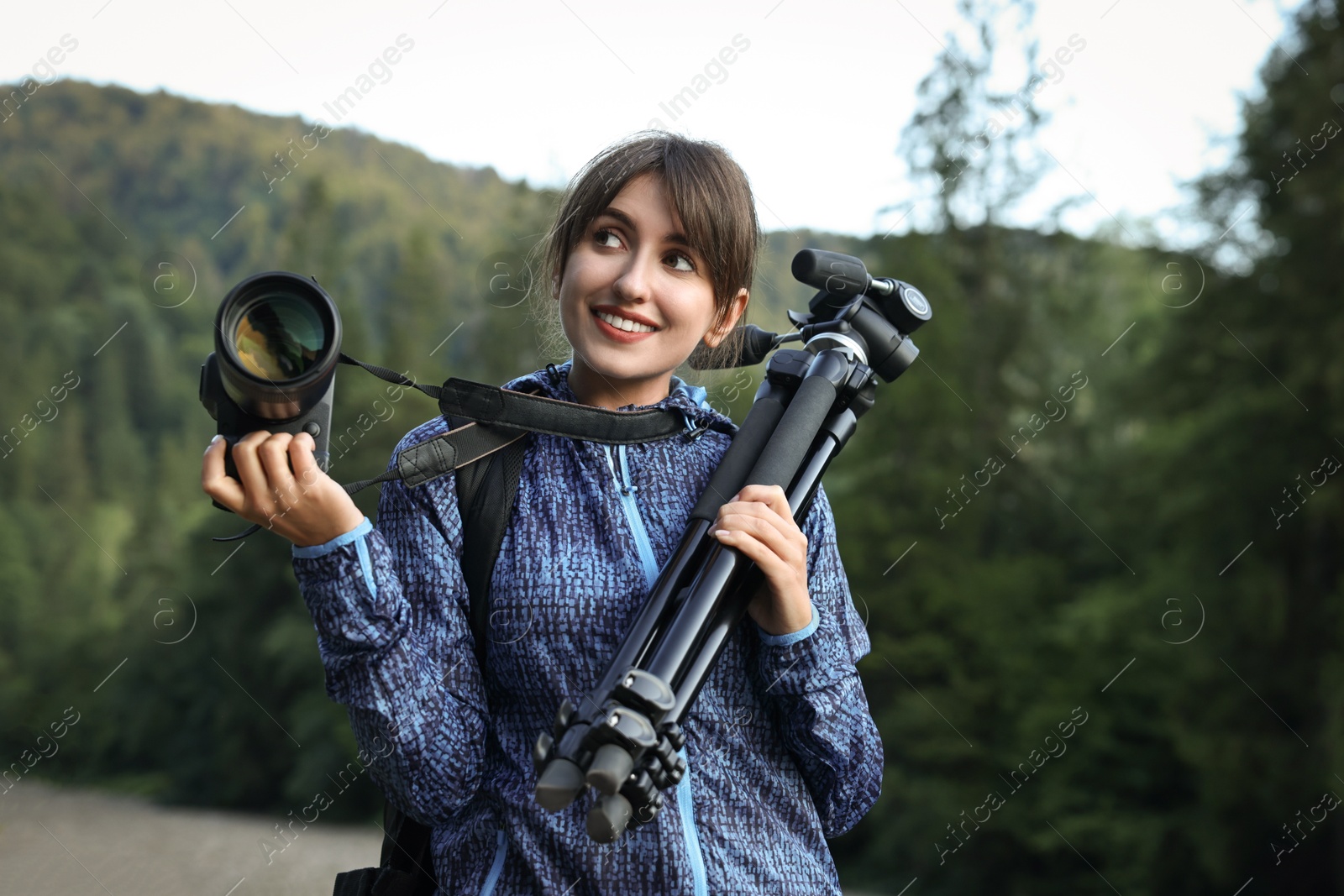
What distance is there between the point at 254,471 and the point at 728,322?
90cm

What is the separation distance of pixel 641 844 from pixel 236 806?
2507 cm

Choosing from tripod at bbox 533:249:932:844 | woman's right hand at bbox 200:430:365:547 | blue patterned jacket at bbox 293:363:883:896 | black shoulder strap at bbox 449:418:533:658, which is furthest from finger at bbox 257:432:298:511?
tripod at bbox 533:249:932:844

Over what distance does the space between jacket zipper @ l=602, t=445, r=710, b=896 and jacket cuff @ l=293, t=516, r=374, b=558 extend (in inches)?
16.4

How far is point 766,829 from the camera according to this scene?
1.60 meters

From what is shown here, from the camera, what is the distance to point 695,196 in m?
1.76

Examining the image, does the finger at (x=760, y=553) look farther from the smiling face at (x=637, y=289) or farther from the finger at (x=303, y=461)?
the finger at (x=303, y=461)

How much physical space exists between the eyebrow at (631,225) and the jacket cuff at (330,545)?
650 millimetres

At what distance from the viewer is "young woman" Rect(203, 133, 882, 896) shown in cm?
148

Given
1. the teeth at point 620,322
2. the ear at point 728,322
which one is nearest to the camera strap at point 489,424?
the teeth at point 620,322

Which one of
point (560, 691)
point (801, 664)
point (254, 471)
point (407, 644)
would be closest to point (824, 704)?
point (801, 664)

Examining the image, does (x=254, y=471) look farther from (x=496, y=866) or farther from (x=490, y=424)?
(x=496, y=866)

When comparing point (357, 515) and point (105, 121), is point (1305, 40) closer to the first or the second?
point (357, 515)

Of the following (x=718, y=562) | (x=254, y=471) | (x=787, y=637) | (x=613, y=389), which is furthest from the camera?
(x=613, y=389)

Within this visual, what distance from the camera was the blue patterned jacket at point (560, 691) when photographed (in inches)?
58.9
